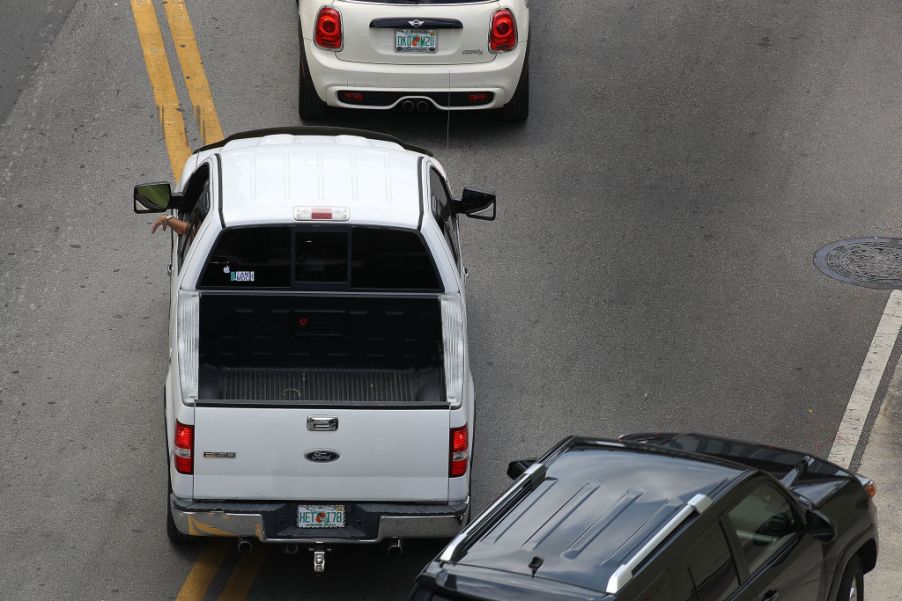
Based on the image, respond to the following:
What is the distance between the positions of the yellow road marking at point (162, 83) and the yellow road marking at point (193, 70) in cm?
15

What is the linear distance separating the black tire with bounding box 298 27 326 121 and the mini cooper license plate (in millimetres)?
934

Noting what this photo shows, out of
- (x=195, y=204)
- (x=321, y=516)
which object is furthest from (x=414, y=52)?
(x=321, y=516)

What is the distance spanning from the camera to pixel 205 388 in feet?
31.8

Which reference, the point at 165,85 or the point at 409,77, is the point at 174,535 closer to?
the point at 409,77

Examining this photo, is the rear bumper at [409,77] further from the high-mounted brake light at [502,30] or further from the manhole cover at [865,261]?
the manhole cover at [865,261]

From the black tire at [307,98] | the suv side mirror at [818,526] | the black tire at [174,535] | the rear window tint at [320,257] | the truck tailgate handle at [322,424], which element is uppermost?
the rear window tint at [320,257]

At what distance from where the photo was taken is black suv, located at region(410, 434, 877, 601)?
691 centimetres

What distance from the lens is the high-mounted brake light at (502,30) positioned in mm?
14039

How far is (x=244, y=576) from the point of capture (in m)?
9.52

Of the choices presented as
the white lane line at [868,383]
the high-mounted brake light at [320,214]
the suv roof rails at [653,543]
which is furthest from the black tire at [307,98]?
the suv roof rails at [653,543]

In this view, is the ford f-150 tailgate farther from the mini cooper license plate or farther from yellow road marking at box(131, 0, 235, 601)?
the mini cooper license plate

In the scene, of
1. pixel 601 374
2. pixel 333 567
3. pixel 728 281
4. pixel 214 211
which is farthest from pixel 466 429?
pixel 728 281

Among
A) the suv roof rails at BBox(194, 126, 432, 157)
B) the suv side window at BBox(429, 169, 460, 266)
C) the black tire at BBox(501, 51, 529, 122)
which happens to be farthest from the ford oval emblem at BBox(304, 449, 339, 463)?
the black tire at BBox(501, 51, 529, 122)

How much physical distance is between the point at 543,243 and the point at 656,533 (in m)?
6.30
